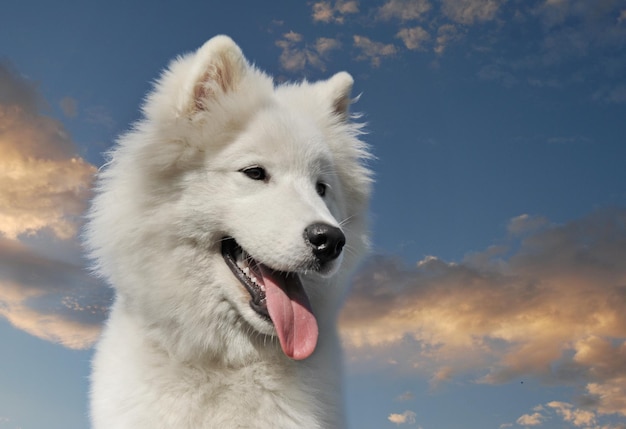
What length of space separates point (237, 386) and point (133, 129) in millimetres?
A: 1992

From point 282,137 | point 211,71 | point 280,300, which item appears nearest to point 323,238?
point 280,300

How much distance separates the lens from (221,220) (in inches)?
194

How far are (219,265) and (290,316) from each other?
584mm

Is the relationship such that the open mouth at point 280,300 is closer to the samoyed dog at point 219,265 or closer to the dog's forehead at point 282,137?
the samoyed dog at point 219,265

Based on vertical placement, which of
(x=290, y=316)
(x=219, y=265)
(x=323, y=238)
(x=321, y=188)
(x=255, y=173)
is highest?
(x=321, y=188)

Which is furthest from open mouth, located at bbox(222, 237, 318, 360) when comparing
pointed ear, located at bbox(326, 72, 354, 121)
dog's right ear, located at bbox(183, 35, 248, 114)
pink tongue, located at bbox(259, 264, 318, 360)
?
pointed ear, located at bbox(326, 72, 354, 121)

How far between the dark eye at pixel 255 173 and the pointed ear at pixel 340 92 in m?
1.19

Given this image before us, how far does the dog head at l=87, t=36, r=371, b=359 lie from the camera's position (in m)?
4.82

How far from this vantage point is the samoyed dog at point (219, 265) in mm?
4773

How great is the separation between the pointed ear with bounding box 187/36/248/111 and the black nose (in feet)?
3.97

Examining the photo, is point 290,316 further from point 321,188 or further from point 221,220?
point 321,188

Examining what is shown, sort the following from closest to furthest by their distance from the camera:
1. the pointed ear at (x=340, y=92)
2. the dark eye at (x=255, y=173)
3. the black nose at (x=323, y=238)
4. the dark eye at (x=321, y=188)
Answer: the black nose at (x=323, y=238), the dark eye at (x=255, y=173), the dark eye at (x=321, y=188), the pointed ear at (x=340, y=92)

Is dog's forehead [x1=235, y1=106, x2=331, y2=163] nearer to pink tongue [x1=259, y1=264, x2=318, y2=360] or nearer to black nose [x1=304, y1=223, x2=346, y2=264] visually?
black nose [x1=304, y1=223, x2=346, y2=264]

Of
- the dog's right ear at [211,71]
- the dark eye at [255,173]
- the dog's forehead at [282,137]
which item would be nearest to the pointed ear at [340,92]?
the dog's forehead at [282,137]
